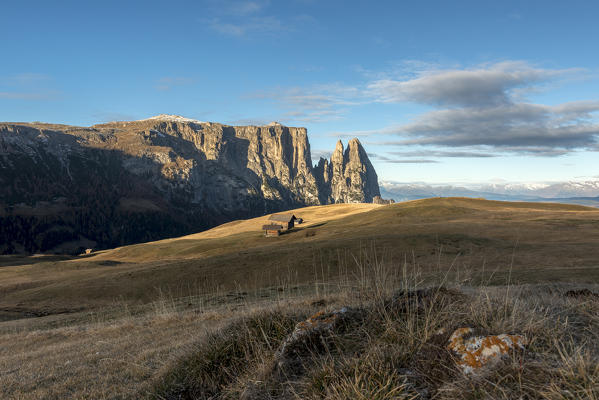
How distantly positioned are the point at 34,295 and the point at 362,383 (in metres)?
49.9

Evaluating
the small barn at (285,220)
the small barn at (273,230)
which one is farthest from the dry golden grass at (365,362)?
the small barn at (285,220)

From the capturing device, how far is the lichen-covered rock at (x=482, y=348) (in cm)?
480

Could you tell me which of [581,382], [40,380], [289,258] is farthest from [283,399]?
[289,258]

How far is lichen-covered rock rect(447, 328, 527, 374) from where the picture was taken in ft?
15.7

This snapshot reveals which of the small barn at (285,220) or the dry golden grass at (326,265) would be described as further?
the small barn at (285,220)

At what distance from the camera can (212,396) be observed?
630cm

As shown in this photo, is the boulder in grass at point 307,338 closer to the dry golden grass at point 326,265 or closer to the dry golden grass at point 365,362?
the dry golden grass at point 365,362

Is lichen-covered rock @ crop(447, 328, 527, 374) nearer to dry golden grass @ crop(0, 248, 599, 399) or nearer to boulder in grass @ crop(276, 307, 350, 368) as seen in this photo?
dry golden grass @ crop(0, 248, 599, 399)

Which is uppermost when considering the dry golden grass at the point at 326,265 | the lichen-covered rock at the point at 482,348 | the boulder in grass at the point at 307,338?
the lichen-covered rock at the point at 482,348

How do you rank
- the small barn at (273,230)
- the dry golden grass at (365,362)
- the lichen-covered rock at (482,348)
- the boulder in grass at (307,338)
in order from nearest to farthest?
the dry golden grass at (365,362) < the lichen-covered rock at (482,348) < the boulder in grass at (307,338) < the small barn at (273,230)

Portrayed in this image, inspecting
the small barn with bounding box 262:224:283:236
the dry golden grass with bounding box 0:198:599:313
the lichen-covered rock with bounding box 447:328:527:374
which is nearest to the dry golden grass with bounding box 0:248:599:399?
the lichen-covered rock with bounding box 447:328:527:374

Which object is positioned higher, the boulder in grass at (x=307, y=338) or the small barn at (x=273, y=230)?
the boulder in grass at (x=307, y=338)

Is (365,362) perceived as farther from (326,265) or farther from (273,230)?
(273,230)

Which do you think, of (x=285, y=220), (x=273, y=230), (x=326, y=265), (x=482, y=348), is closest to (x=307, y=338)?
(x=482, y=348)
